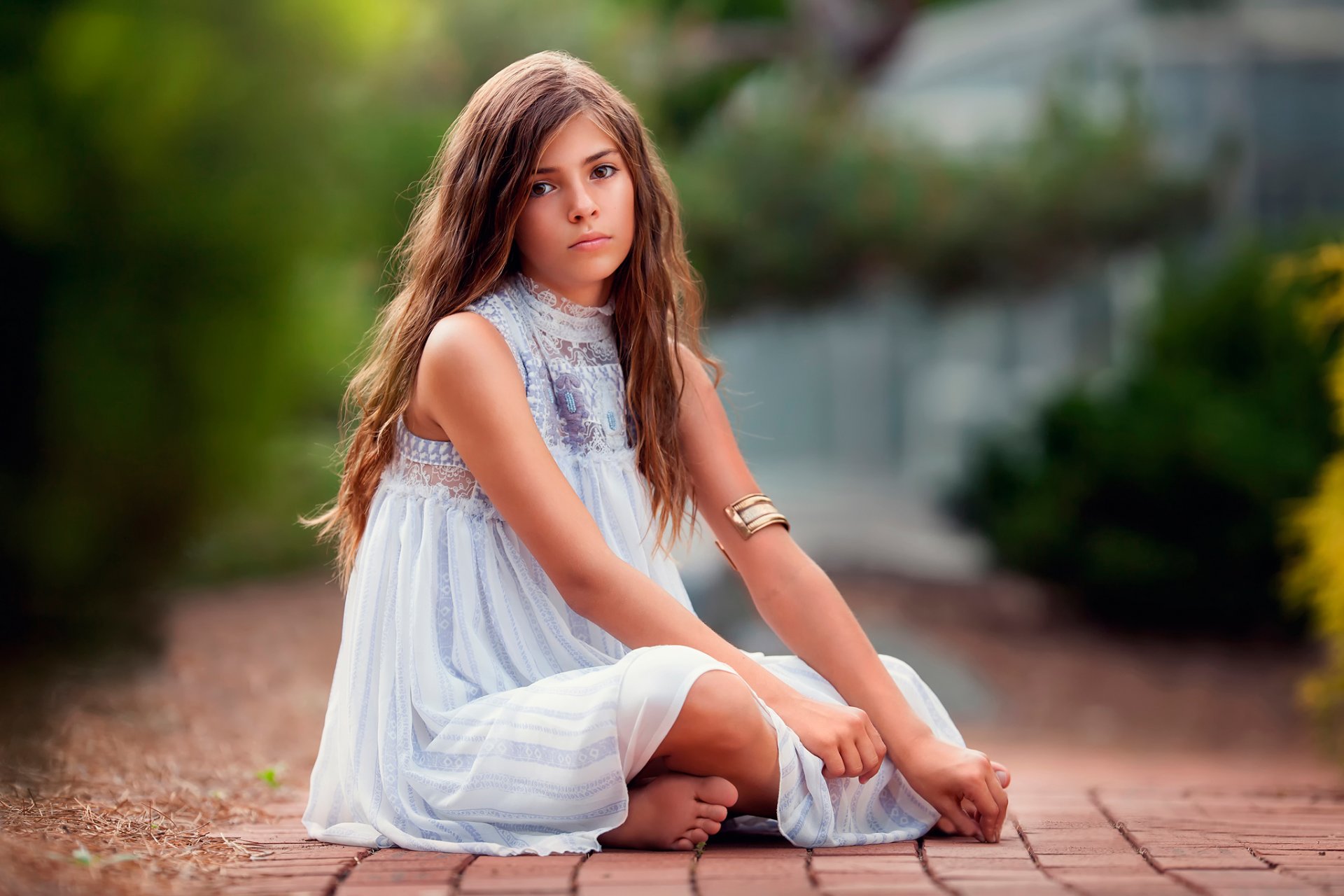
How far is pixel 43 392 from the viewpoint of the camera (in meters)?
5.20

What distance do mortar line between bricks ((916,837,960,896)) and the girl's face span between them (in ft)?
3.33

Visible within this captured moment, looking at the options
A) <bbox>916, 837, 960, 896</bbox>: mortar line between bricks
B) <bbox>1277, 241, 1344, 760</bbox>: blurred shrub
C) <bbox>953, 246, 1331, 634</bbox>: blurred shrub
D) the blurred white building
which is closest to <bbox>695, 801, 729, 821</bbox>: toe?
<bbox>916, 837, 960, 896</bbox>: mortar line between bricks

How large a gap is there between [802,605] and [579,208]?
0.73 m

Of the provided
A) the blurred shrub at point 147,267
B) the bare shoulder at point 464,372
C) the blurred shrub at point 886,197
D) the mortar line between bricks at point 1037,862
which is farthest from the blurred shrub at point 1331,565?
the blurred shrub at point 147,267

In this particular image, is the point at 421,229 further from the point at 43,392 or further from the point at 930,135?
the point at 930,135

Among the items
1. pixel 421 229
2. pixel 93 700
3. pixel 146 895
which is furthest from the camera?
pixel 93 700

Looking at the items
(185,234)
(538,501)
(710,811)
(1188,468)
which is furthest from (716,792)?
(1188,468)

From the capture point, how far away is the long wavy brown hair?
2266 millimetres

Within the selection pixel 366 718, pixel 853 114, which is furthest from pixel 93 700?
pixel 853 114

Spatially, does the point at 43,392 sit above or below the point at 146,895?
above

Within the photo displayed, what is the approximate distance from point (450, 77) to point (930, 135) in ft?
9.78

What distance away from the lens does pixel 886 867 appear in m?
1.94

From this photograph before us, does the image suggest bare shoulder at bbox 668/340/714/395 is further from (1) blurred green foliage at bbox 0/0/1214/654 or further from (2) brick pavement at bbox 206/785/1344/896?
(1) blurred green foliage at bbox 0/0/1214/654

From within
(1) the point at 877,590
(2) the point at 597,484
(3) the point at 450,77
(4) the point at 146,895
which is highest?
(3) the point at 450,77
